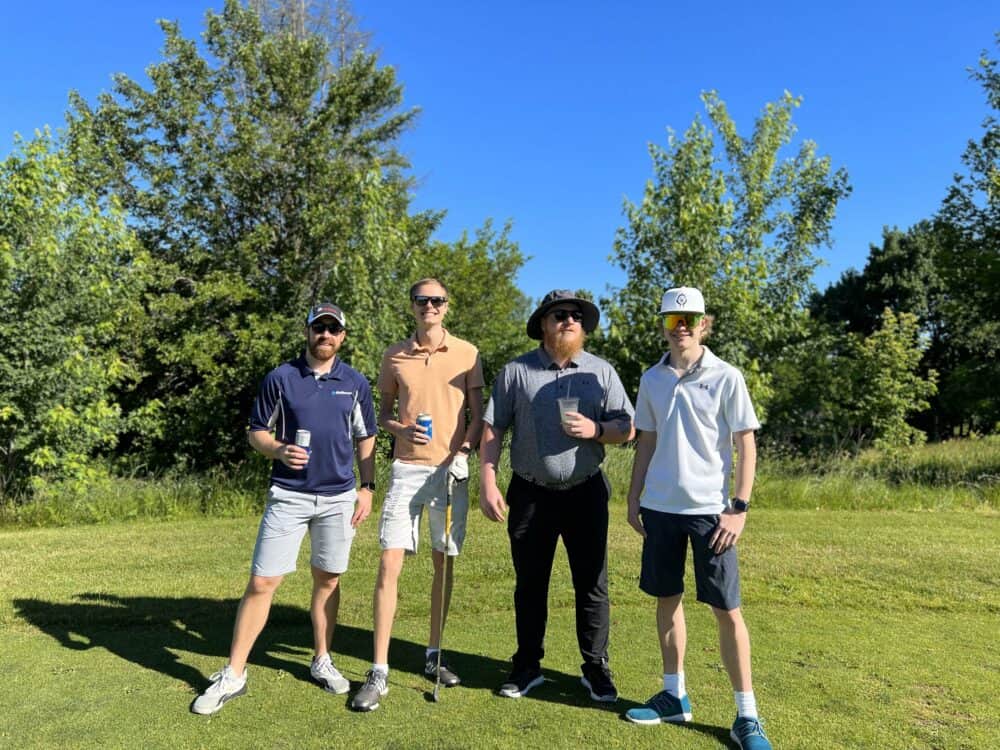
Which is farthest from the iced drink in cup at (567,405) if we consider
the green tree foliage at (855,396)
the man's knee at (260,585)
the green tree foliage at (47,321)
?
the green tree foliage at (855,396)

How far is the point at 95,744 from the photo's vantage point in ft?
9.84

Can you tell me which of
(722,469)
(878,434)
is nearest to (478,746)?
(722,469)

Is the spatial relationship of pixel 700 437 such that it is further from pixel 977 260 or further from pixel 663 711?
pixel 977 260

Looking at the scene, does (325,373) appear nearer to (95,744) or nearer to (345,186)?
(95,744)

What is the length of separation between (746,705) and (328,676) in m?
2.17

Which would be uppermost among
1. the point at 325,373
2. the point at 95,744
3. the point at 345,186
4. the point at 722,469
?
the point at 345,186

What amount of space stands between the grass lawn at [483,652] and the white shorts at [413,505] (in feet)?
2.62

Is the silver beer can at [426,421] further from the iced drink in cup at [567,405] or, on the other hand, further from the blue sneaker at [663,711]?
the blue sneaker at [663,711]

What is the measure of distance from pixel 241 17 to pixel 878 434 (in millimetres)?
23911

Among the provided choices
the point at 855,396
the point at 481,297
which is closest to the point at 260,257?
the point at 481,297

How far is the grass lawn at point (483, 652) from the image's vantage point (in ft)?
10.4

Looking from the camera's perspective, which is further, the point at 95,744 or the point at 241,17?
the point at 241,17

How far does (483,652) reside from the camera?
423cm

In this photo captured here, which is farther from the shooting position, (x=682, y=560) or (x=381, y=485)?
(x=381, y=485)
